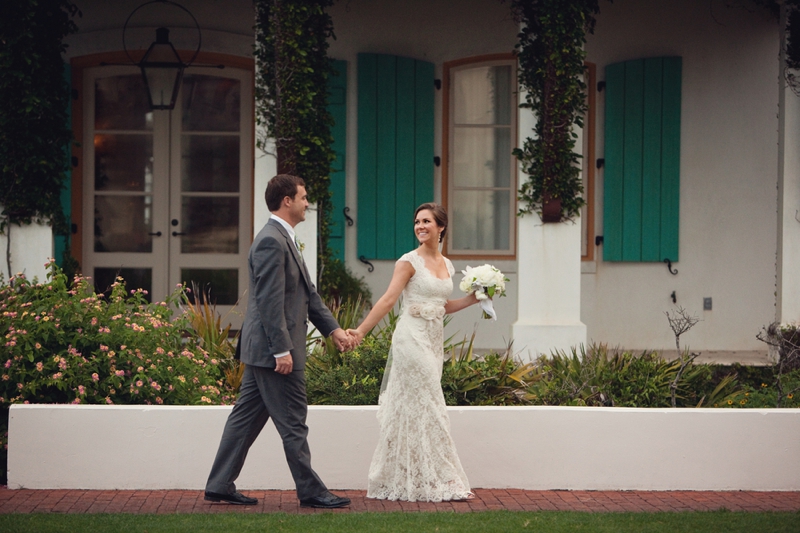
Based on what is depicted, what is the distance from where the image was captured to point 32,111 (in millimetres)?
7824

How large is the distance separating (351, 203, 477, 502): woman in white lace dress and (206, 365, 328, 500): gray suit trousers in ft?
1.44

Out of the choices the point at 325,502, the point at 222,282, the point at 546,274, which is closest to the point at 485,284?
the point at 325,502

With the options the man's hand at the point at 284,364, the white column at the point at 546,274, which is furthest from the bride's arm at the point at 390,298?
the white column at the point at 546,274

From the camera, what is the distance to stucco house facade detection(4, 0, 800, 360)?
948 cm

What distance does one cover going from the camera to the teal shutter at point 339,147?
9.43 m

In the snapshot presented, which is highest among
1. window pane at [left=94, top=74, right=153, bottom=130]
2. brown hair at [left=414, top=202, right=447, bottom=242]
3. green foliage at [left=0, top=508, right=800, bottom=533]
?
window pane at [left=94, top=74, right=153, bottom=130]

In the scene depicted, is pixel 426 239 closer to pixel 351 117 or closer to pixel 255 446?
pixel 255 446

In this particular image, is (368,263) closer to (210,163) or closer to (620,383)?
(210,163)

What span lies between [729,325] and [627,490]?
4857mm

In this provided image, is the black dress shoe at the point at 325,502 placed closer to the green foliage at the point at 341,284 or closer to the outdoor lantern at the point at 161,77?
the green foliage at the point at 341,284

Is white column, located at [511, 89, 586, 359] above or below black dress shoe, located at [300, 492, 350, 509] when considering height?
above

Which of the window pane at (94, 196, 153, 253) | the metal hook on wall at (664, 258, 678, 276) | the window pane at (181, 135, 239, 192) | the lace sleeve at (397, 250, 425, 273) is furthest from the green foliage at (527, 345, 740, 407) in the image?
the window pane at (94, 196, 153, 253)

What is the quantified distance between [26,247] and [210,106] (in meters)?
2.67

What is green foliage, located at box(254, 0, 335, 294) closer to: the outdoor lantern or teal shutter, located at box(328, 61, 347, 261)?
the outdoor lantern
